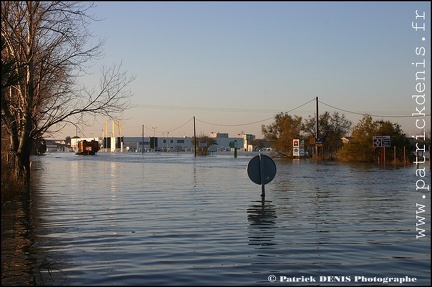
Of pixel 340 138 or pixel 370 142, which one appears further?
pixel 340 138

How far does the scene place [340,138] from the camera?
8375 cm

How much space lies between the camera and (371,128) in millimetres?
63406

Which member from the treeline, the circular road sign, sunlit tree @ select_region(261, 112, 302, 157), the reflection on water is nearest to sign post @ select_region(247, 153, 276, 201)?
the circular road sign

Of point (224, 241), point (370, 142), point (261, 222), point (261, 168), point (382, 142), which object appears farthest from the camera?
point (370, 142)

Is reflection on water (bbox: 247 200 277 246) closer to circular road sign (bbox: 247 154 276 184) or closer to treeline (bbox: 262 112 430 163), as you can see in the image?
circular road sign (bbox: 247 154 276 184)

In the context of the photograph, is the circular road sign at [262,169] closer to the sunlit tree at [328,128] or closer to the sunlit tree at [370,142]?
the sunlit tree at [370,142]

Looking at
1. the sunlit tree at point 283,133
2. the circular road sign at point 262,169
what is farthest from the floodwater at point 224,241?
the sunlit tree at point 283,133

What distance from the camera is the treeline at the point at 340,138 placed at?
200ft

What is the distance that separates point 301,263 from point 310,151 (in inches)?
2972

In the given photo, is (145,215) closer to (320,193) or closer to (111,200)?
(111,200)

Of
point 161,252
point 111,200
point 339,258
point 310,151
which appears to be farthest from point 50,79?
point 310,151

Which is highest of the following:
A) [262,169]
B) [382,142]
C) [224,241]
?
[382,142]

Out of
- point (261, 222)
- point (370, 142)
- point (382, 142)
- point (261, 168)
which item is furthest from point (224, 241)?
point (370, 142)

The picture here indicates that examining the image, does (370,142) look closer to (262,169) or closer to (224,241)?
(262,169)
